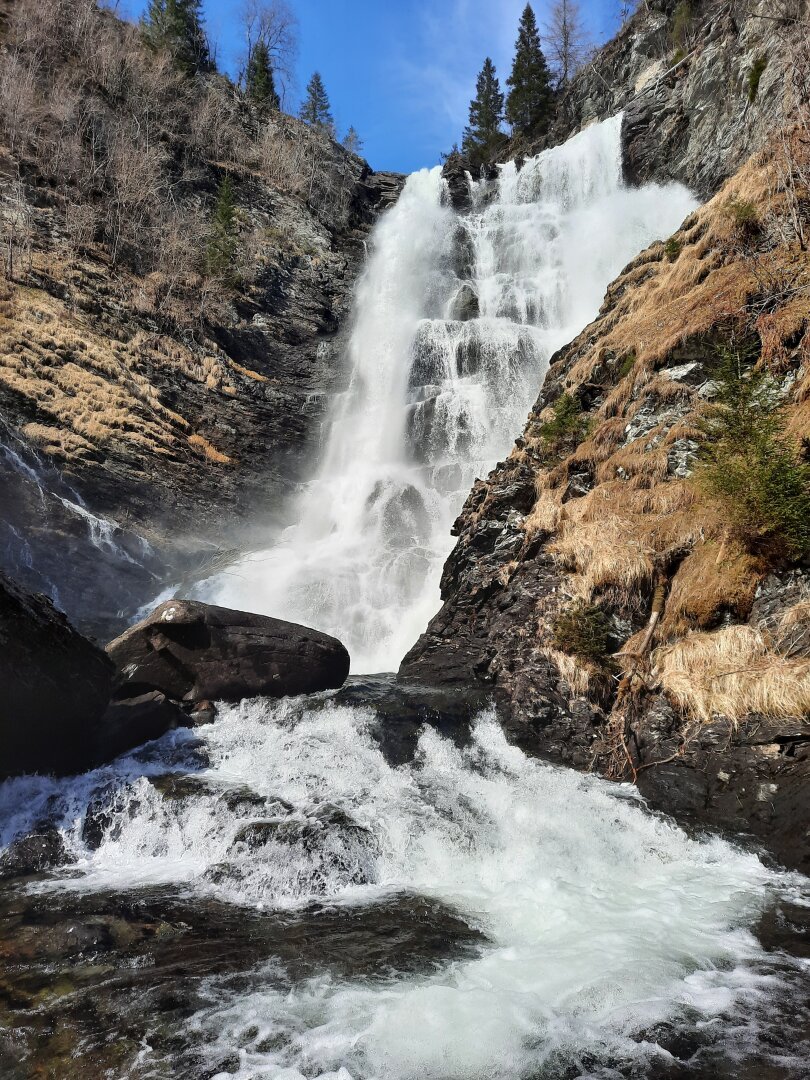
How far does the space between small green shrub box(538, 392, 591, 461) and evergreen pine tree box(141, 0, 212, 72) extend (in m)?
42.0

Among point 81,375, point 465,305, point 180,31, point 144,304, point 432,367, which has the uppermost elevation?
point 180,31

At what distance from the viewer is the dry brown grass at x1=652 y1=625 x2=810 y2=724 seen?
637 cm

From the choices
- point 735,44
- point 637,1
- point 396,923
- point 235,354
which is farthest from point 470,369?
point 637,1

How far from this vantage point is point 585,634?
8859 mm

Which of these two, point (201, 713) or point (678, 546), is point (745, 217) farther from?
point (201, 713)

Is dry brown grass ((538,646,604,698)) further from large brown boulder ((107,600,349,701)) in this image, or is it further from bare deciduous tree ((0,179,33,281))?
A: bare deciduous tree ((0,179,33,281))

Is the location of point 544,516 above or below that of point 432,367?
below

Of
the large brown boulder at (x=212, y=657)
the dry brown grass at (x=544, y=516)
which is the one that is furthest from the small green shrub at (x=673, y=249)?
the large brown boulder at (x=212, y=657)

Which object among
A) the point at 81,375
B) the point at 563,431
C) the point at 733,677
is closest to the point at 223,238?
the point at 81,375

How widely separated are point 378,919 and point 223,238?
105 feet

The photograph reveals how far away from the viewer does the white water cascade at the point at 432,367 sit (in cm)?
1755

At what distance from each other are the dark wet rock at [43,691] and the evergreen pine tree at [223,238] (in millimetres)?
24917

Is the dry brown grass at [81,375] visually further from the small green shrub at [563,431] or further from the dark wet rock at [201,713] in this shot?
the small green shrub at [563,431]

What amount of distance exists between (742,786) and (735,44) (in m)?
29.5
